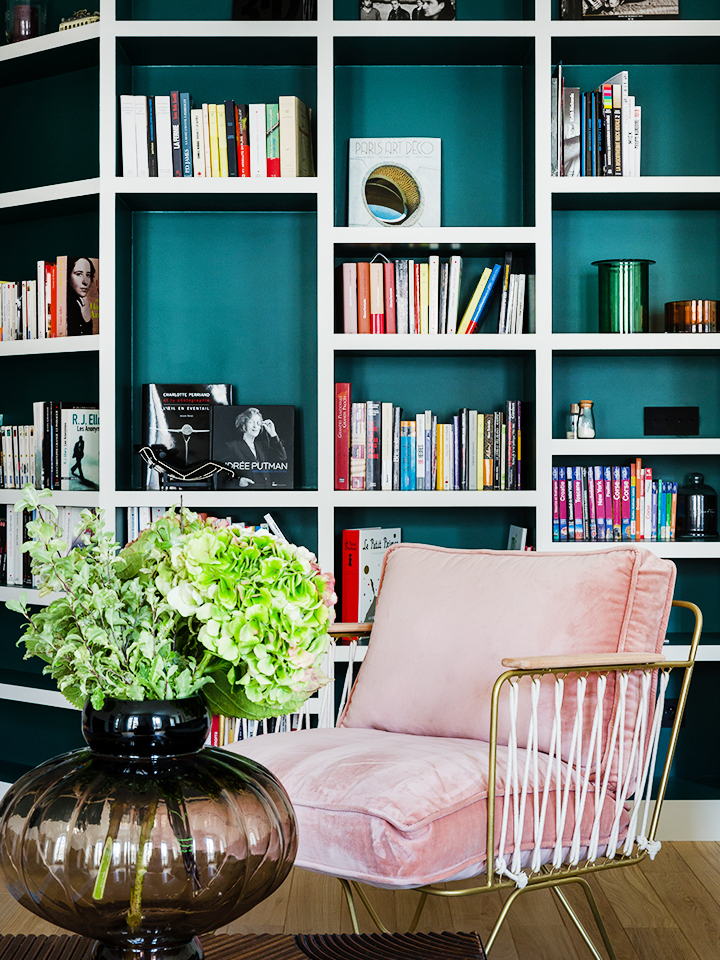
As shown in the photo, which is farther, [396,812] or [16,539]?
[16,539]

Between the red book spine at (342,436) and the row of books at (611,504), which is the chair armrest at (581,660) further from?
the red book spine at (342,436)

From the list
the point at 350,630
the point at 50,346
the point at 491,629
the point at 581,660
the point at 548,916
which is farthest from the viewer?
the point at 50,346

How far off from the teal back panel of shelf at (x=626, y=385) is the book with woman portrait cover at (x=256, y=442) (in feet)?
3.01

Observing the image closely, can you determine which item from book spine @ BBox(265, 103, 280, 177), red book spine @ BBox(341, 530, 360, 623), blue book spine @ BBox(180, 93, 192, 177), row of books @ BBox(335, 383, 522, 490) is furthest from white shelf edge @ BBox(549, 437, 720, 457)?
blue book spine @ BBox(180, 93, 192, 177)

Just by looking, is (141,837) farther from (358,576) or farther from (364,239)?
(364,239)

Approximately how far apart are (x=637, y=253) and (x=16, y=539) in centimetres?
233

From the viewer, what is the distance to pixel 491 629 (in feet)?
6.58

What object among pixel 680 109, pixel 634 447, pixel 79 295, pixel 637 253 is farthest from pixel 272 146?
pixel 634 447

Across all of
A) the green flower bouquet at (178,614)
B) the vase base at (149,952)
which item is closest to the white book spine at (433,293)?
the green flower bouquet at (178,614)

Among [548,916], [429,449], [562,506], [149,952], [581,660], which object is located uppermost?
[429,449]

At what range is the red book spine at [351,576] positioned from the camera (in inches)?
119

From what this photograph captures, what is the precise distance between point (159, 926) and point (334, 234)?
2.40 m

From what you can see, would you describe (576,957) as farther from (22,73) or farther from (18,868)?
(22,73)

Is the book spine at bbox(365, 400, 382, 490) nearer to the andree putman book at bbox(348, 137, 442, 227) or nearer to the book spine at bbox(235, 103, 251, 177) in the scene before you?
the andree putman book at bbox(348, 137, 442, 227)
